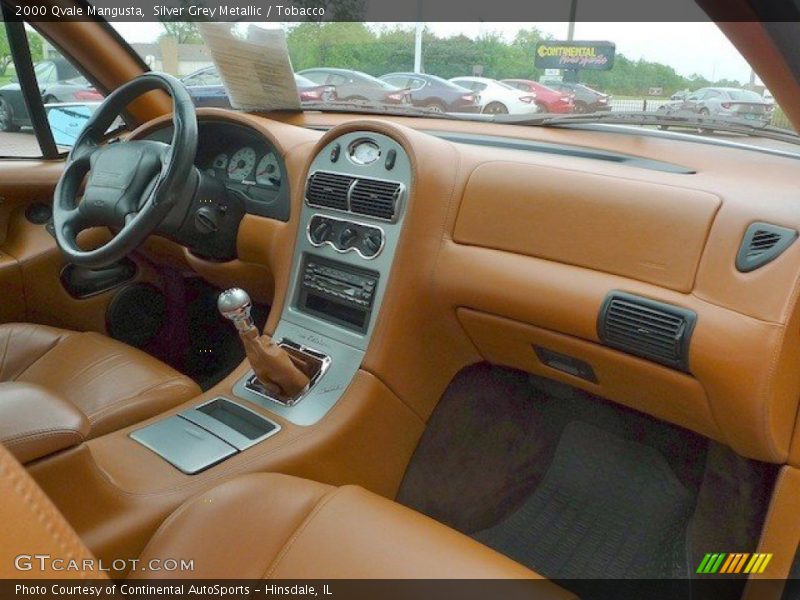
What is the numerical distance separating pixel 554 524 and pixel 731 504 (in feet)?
1.66

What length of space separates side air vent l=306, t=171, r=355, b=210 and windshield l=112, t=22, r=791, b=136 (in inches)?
17.7

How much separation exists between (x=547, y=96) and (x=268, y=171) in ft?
2.92

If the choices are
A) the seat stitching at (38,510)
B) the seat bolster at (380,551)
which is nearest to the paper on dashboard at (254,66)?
the seat bolster at (380,551)

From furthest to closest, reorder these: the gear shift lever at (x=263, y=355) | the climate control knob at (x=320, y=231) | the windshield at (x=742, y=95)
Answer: the climate control knob at (x=320, y=231), the gear shift lever at (x=263, y=355), the windshield at (x=742, y=95)

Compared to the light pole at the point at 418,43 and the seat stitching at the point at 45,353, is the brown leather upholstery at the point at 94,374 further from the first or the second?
the light pole at the point at 418,43

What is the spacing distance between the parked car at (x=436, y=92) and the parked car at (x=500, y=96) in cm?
3

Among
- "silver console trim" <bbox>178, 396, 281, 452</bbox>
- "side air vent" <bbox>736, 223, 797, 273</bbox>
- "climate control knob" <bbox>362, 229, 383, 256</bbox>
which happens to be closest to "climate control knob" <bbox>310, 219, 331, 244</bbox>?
"climate control knob" <bbox>362, 229, 383, 256</bbox>

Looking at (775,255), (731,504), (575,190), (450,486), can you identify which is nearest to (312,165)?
(575,190)

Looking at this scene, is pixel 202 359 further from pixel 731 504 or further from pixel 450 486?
pixel 731 504

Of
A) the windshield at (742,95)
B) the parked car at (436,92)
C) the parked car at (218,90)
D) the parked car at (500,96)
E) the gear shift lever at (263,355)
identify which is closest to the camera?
the windshield at (742,95)

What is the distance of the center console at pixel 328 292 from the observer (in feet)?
5.56

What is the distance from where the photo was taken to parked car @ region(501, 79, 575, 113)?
1918mm

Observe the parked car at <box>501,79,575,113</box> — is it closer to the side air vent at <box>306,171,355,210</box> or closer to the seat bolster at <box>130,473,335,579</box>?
the side air vent at <box>306,171,355,210</box>

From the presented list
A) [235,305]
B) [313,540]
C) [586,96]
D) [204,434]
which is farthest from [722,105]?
[204,434]
